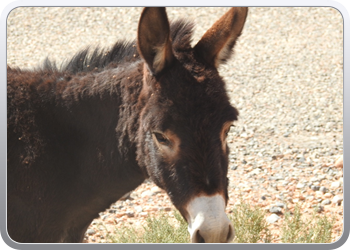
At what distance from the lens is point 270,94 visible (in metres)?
7.71

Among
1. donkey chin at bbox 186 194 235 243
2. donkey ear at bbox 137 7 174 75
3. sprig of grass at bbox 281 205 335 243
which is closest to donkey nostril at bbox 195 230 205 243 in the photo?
donkey chin at bbox 186 194 235 243

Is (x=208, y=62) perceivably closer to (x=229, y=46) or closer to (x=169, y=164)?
(x=229, y=46)

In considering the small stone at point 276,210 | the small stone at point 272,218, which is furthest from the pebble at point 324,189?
the small stone at point 272,218

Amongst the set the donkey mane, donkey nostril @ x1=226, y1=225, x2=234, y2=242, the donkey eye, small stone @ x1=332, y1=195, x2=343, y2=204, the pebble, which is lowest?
the pebble

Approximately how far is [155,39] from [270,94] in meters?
5.16

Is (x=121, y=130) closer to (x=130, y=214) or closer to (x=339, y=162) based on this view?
(x=130, y=214)

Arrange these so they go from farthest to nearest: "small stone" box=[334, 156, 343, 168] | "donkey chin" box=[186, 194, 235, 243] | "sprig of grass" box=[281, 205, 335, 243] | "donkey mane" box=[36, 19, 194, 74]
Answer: "small stone" box=[334, 156, 343, 168] < "sprig of grass" box=[281, 205, 335, 243] < "donkey mane" box=[36, 19, 194, 74] < "donkey chin" box=[186, 194, 235, 243]

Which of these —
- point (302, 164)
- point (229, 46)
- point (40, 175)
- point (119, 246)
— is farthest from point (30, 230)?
point (302, 164)

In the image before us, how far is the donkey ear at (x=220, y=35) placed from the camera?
314cm

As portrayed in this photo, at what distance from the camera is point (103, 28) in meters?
9.12

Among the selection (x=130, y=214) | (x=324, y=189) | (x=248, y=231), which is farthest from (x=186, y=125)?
(x=324, y=189)

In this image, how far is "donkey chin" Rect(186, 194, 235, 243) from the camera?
2561 millimetres

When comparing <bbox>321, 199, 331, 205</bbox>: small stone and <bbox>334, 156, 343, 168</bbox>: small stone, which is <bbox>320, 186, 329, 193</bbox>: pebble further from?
<bbox>334, 156, 343, 168</bbox>: small stone

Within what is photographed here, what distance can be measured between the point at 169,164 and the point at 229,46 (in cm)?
108
